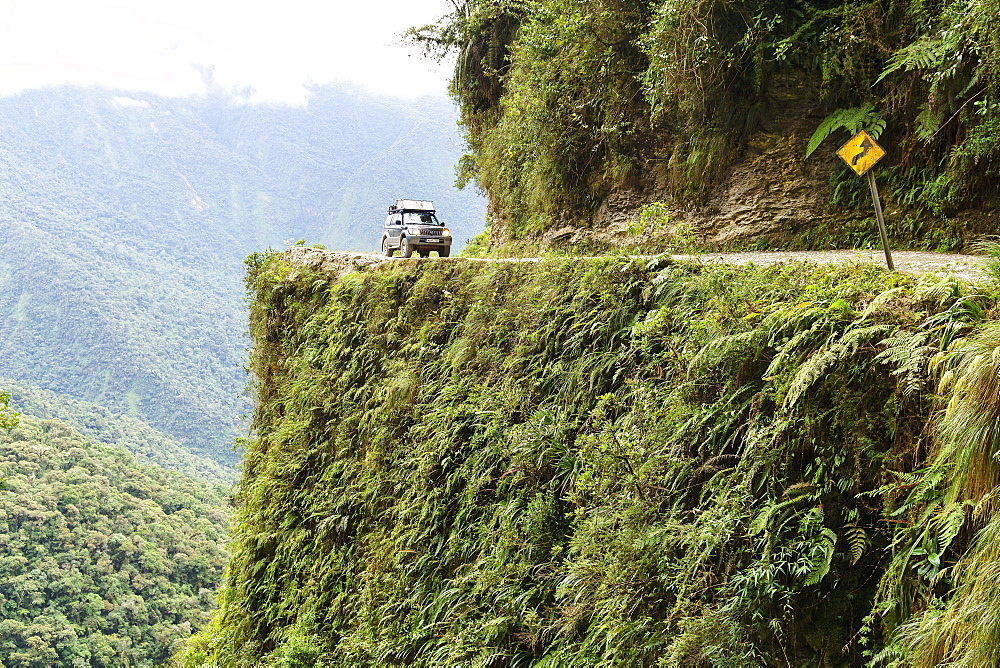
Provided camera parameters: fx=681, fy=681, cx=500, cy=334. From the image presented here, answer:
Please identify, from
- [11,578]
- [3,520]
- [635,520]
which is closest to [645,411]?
[635,520]

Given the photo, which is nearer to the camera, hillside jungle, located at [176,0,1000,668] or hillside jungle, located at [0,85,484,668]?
hillside jungle, located at [176,0,1000,668]

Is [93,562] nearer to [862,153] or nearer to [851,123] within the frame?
[851,123]

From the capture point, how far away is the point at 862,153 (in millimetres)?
3984

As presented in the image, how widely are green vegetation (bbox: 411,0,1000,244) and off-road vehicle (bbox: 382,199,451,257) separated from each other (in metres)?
1.99

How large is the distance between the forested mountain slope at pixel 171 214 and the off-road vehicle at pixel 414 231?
5779 cm

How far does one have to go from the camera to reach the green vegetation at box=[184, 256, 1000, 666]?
284cm

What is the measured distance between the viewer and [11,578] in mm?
28719

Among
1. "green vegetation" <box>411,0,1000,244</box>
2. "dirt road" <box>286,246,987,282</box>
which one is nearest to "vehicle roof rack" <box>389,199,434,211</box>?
"green vegetation" <box>411,0,1000,244</box>

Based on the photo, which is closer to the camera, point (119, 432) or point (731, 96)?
point (731, 96)

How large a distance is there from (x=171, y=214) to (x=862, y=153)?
511ft

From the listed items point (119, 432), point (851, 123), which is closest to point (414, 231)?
point (851, 123)

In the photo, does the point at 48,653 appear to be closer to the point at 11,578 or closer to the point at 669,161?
the point at 11,578

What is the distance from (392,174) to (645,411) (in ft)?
419

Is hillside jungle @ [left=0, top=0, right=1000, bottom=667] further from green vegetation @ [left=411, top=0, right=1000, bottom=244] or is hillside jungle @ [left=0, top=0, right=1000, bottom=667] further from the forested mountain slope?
the forested mountain slope
